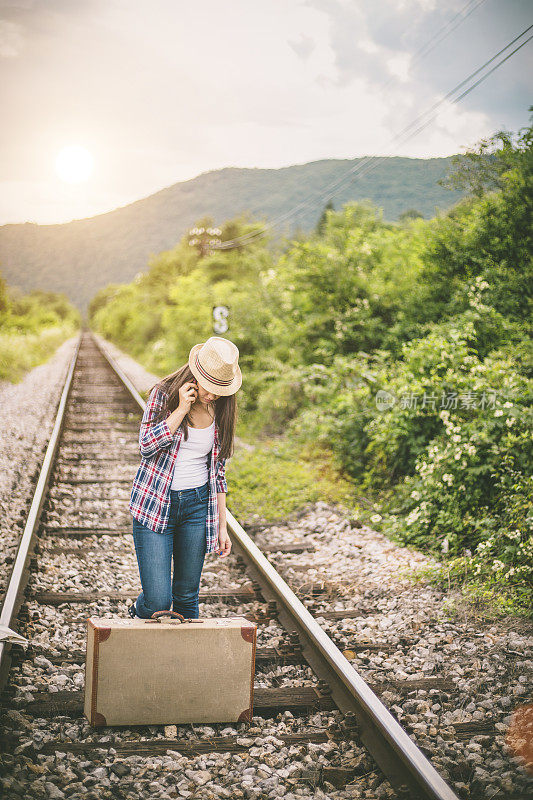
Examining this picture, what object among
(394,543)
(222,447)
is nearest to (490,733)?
(222,447)

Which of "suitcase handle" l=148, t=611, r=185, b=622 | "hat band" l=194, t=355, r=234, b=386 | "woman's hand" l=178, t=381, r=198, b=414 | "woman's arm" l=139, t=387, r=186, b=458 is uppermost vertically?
"hat band" l=194, t=355, r=234, b=386

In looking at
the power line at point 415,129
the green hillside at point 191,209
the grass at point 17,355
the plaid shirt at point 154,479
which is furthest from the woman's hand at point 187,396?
the grass at point 17,355

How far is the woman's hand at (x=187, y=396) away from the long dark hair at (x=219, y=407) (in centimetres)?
8

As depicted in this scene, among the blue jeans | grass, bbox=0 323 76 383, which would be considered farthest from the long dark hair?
grass, bbox=0 323 76 383

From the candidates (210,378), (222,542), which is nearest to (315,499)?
(222,542)

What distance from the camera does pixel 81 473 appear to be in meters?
8.00

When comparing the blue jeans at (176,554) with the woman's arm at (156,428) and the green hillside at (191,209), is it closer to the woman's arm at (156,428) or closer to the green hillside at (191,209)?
the woman's arm at (156,428)

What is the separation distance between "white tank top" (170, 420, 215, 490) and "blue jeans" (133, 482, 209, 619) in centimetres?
4

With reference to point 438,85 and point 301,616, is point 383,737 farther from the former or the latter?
point 438,85

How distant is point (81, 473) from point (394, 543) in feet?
13.5

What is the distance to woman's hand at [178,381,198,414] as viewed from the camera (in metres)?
3.01

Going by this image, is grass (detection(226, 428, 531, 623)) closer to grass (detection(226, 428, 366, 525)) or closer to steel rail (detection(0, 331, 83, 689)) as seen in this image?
grass (detection(226, 428, 366, 525))

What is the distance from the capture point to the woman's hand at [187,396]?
9.87 feet

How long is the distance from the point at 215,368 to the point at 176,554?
1.06 m
